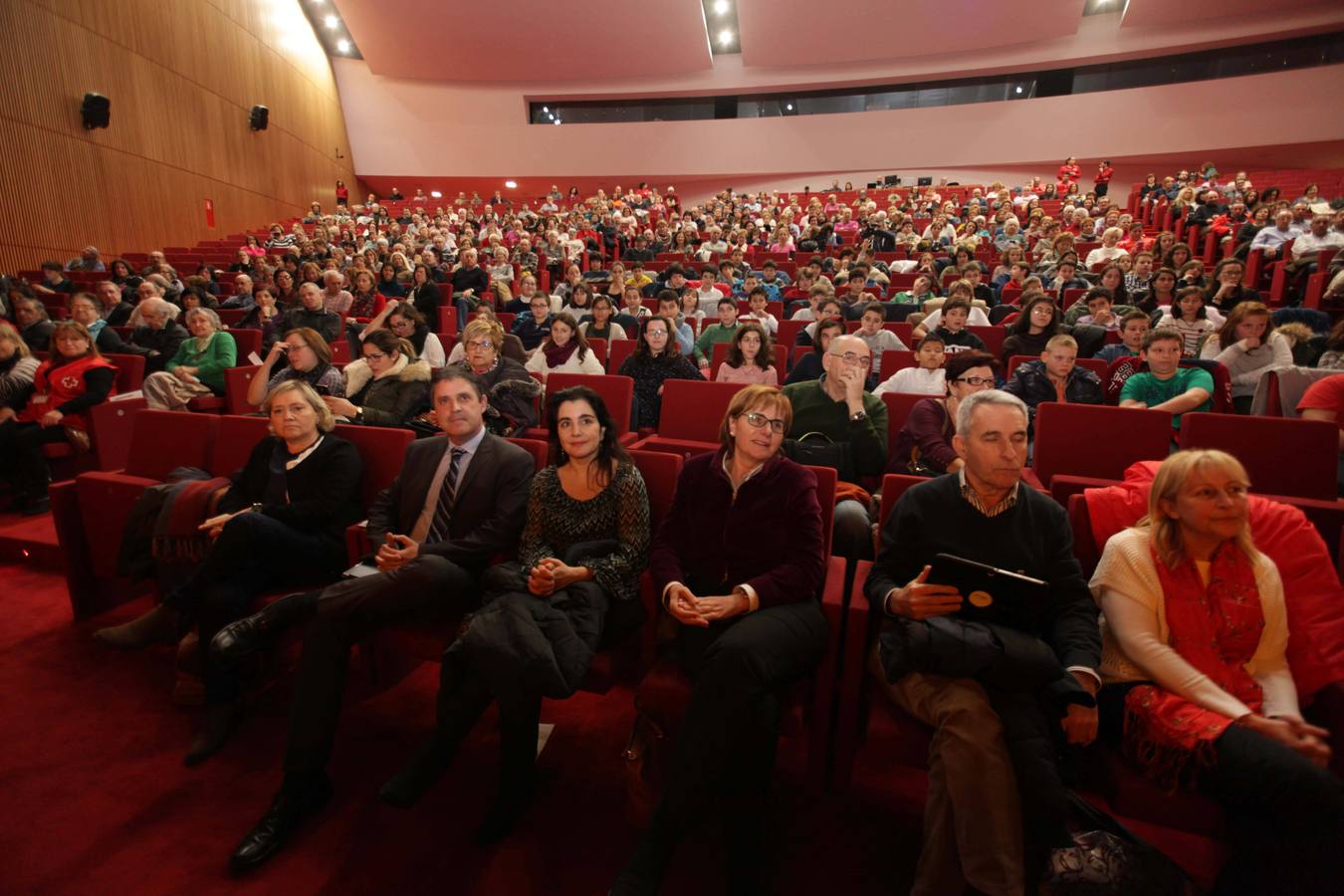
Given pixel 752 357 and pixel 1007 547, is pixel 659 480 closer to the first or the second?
pixel 1007 547

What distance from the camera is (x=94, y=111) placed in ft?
24.5

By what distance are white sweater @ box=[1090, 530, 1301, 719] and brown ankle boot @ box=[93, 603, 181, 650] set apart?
2.43 meters

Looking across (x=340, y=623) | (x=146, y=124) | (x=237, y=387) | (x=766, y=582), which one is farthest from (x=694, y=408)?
(x=146, y=124)

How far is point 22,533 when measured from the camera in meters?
2.76

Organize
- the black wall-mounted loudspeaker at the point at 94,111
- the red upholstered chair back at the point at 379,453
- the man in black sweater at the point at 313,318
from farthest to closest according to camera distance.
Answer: the black wall-mounted loudspeaker at the point at 94,111 < the man in black sweater at the point at 313,318 < the red upholstered chair back at the point at 379,453

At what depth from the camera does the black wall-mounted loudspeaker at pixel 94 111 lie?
7422 millimetres

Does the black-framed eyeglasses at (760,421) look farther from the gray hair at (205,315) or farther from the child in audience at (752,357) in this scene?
the gray hair at (205,315)

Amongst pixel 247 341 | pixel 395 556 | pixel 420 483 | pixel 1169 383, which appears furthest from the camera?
pixel 247 341

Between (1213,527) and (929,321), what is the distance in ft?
9.89

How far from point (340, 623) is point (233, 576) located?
493mm

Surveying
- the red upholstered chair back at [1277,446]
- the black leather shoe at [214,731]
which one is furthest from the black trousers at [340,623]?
the red upholstered chair back at [1277,446]

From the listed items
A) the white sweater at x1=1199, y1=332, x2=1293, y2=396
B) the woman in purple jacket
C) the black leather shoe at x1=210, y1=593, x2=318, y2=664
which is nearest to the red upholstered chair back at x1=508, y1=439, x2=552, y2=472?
the woman in purple jacket

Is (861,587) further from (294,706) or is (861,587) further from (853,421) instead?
(294,706)

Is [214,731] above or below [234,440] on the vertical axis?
below
